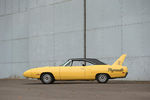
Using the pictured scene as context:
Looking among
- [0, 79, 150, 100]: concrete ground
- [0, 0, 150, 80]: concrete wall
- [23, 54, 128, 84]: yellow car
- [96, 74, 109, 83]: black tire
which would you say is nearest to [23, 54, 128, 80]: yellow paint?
[23, 54, 128, 84]: yellow car

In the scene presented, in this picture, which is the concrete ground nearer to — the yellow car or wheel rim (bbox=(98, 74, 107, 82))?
the yellow car

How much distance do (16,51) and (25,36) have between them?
1.56 meters

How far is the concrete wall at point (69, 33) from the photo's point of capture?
1989 cm

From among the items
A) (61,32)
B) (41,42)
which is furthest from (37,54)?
(61,32)

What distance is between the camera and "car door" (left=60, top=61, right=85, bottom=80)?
16.1 m

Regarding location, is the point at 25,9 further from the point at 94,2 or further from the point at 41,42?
the point at 94,2

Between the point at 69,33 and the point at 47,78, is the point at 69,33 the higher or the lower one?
the higher one

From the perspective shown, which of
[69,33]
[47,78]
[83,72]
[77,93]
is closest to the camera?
[77,93]

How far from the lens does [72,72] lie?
53.0ft

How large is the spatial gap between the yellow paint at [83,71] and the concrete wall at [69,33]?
388 cm

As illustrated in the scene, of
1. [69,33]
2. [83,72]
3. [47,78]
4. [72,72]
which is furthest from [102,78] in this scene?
[69,33]

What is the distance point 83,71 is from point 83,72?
48 mm

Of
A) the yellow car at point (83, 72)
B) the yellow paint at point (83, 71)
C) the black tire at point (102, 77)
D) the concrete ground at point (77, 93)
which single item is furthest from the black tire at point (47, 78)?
the concrete ground at point (77, 93)

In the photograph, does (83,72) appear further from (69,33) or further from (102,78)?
(69,33)
